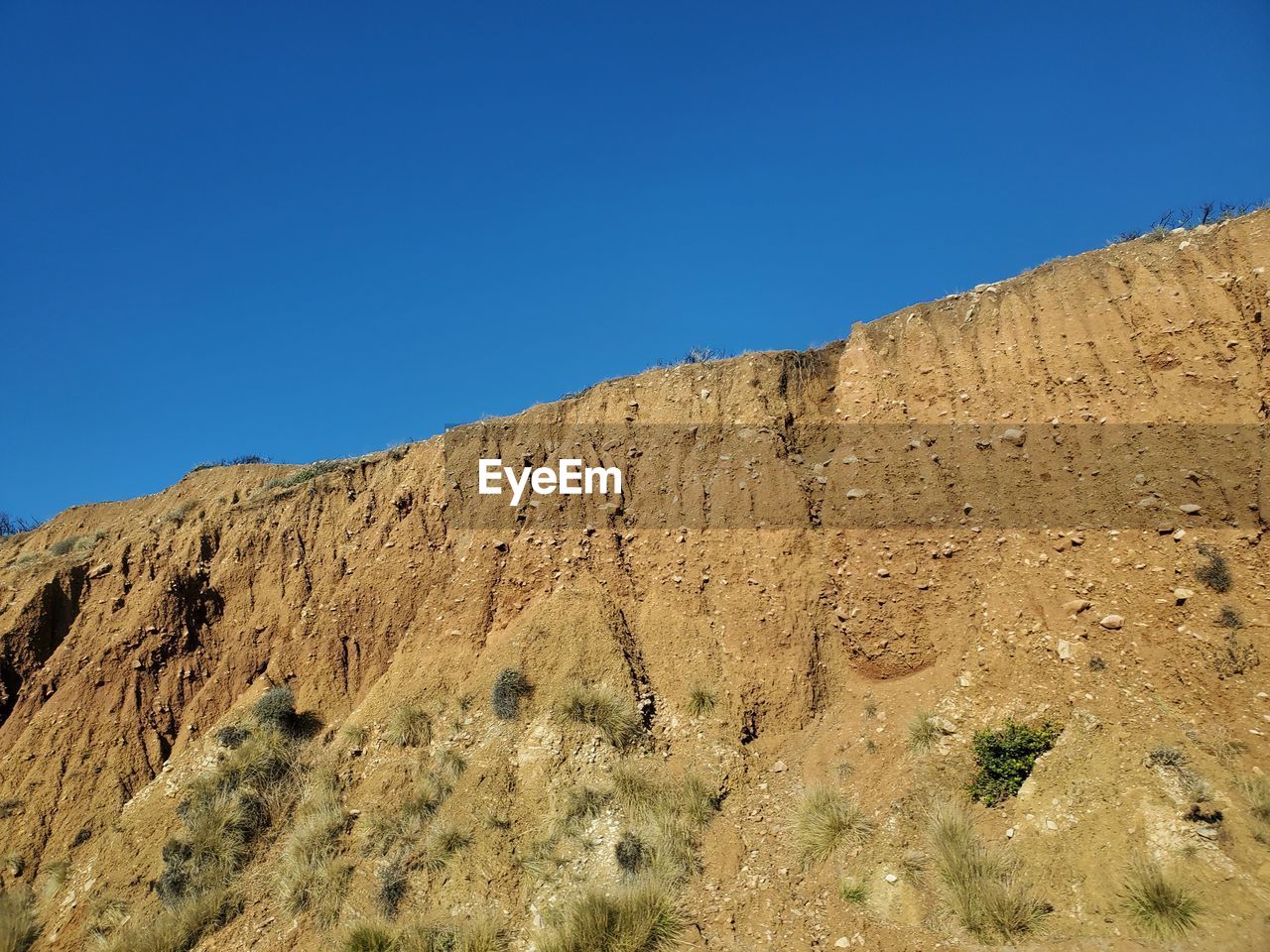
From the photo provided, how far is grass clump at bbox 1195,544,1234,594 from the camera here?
10273 millimetres

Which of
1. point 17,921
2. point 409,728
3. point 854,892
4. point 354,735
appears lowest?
point 17,921

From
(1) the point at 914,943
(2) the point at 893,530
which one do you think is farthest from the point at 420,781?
(2) the point at 893,530

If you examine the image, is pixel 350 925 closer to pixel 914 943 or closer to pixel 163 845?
pixel 163 845

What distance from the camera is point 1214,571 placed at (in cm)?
1038

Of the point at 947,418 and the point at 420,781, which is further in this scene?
the point at 947,418

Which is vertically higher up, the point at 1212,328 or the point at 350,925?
the point at 1212,328

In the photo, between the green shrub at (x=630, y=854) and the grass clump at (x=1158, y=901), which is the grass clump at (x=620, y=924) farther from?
the grass clump at (x=1158, y=901)

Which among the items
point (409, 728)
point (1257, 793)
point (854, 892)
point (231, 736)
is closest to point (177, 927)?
point (231, 736)

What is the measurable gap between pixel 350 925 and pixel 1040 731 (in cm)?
1034

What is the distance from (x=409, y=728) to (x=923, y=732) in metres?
9.24

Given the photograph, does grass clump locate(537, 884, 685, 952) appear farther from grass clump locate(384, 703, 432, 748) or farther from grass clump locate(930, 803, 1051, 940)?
grass clump locate(384, 703, 432, 748)

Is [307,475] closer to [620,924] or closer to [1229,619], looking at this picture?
[620,924]

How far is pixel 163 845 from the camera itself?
43.1 ft

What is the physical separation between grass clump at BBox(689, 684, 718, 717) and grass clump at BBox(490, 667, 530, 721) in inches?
126
